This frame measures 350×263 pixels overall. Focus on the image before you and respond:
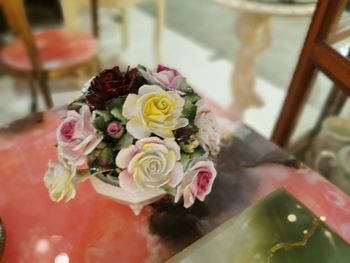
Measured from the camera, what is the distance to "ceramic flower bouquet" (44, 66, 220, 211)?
568 millimetres

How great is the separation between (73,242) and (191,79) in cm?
146

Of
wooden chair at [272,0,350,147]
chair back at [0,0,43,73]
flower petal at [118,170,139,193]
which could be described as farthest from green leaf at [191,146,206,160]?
chair back at [0,0,43,73]

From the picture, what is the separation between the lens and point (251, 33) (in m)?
1.39

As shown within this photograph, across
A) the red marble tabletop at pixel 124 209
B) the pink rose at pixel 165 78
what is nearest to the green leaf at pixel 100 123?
the pink rose at pixel 165 78

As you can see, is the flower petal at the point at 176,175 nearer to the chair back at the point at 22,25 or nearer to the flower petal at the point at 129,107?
the flower petal at the point at 129,107

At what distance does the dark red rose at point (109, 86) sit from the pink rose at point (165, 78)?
2cm

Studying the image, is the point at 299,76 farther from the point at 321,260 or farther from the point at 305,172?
the point at 321,260

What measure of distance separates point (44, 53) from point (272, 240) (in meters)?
1.23

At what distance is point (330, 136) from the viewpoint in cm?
111

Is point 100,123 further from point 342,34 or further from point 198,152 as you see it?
point 342,34

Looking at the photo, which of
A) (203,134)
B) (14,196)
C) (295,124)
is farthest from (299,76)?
(14,196)

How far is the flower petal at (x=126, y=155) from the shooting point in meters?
0.57

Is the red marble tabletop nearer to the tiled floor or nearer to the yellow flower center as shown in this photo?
the yellow flower center

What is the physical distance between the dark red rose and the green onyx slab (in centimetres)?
29
